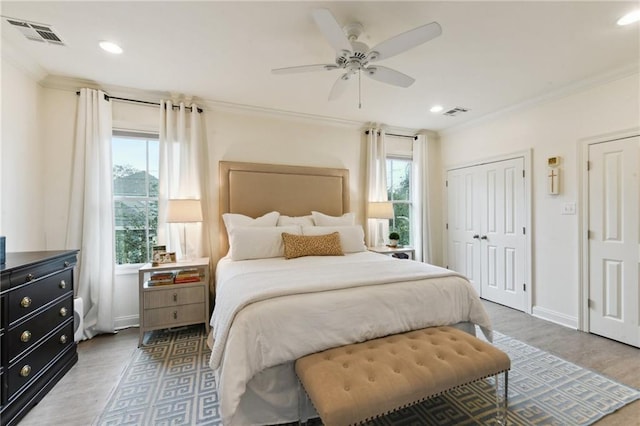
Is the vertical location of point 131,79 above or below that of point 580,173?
above

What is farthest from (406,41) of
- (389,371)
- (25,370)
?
(25,370)

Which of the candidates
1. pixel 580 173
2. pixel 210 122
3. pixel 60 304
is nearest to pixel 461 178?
pixel 580 173

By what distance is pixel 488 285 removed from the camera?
3.94 meters

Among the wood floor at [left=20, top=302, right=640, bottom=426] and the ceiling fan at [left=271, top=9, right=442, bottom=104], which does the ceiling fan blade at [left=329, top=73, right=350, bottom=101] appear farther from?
the wood floor at [left=20, top=302, right=640, bottom=426]

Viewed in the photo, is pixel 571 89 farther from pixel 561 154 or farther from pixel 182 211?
pixel 182 211

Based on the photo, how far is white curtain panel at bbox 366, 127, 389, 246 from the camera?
13.9 feet

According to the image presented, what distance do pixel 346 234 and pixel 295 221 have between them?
0.67 meters

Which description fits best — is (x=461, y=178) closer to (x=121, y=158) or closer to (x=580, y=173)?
(x=580, y=173)

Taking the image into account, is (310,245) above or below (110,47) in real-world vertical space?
below

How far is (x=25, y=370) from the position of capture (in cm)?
176

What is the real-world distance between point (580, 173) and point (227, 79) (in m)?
3.84

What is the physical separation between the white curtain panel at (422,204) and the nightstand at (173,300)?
3.28m

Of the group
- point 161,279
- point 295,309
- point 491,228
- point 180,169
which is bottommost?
point 161,279

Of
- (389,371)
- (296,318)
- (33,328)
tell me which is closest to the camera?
(389,371)
